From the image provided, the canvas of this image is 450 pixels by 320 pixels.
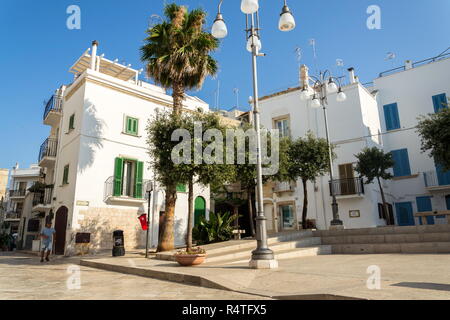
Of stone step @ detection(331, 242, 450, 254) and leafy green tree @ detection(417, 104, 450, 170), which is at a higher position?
leafy green tree @ detection(417, 104, 450, 170)

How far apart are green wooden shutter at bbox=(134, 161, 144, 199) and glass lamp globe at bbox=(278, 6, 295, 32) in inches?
486

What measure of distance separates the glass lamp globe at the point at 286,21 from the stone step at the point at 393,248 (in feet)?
26.2

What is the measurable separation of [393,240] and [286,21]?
8662 millimetres

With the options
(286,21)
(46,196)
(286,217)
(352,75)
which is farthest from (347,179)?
(46,196)

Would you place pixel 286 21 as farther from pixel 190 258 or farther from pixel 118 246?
pixel 118 246

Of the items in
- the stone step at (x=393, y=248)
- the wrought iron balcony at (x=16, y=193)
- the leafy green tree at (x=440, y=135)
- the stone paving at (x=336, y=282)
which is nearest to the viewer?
the stone paving at (x=336, y=282)

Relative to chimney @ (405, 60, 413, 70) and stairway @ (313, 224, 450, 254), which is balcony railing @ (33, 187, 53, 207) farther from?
chimney @ (405, 60, 413, 70)

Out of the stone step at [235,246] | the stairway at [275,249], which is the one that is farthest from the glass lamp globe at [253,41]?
the stone step at [235,246]

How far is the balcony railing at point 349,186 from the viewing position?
824 inches

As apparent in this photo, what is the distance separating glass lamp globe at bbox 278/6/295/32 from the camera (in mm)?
8641

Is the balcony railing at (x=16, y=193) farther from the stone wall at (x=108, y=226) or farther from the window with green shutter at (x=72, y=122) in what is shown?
the stone wall at (x=108, y=226)

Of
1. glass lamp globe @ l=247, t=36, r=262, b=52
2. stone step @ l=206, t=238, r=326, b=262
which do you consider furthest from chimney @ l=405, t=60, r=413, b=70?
glass lamp globe @ l=247, t=36, r=262, b=52

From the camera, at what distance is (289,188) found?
77.2ft

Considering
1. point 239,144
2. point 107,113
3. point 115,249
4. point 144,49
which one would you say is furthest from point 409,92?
point 115,249
